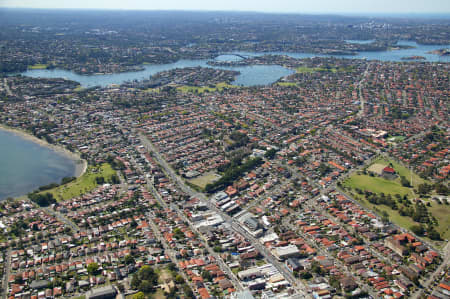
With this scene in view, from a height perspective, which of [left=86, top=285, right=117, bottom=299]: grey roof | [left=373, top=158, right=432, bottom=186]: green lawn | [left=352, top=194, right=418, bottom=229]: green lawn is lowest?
[left=86, top=285, right=117, bottom=299]: grey roof

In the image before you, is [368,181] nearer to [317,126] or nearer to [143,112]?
[317,126]

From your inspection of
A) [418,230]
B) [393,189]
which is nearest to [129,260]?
[418,230]

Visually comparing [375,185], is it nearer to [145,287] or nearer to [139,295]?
[145,287]

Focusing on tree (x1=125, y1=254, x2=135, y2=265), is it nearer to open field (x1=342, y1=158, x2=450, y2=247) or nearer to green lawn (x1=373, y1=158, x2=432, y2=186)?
open field (x1=342, y1=158, x2=450, y2=247)

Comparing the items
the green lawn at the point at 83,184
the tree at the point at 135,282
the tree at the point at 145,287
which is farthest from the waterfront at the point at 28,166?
the tree at the point at 145,287

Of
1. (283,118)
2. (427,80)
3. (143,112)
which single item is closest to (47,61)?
(143,112)

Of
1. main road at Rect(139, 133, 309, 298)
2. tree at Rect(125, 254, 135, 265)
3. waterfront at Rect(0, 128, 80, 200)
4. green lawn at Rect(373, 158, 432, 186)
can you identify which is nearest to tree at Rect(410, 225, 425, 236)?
green lawn at Rect(373, 158, 432, 186)
